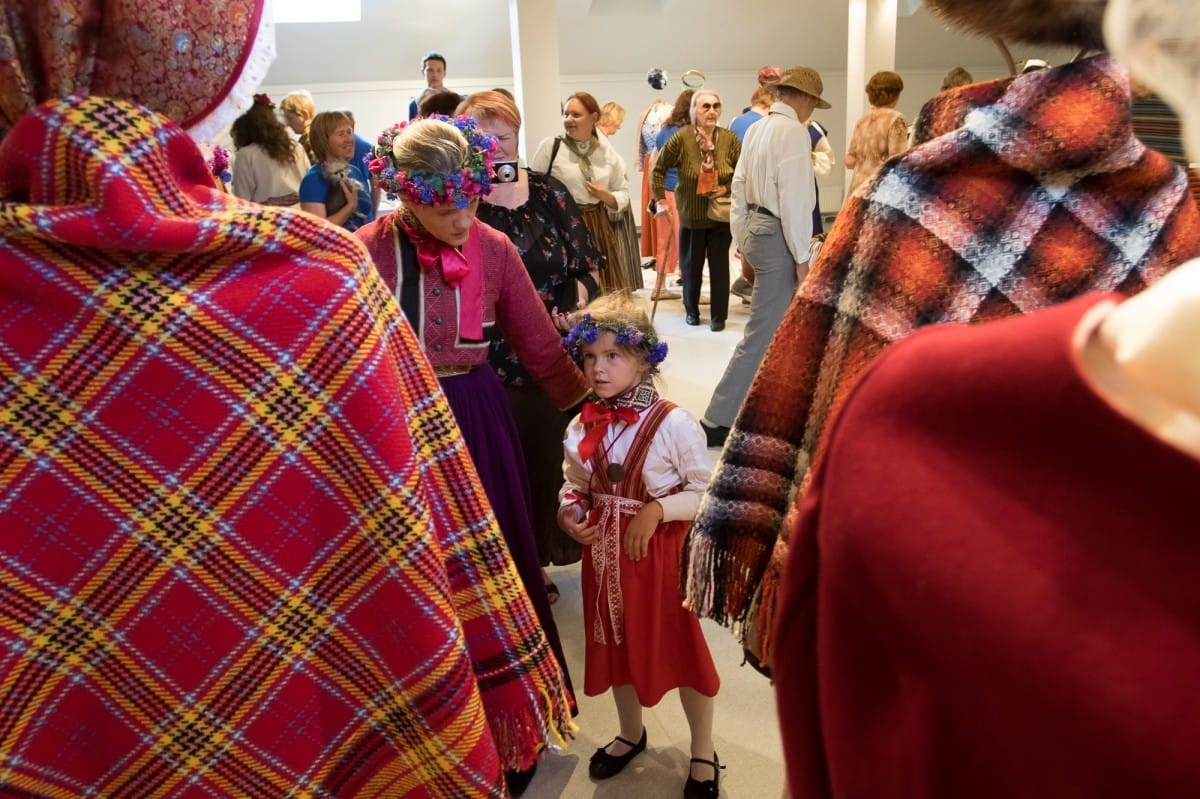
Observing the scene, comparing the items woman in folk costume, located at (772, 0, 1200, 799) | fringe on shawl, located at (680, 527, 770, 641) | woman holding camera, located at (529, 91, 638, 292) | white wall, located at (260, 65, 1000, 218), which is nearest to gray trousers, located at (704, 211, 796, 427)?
woman holding camera, located at (529, 91, 638, 292)

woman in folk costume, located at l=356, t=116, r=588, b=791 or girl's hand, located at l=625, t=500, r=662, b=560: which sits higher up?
woman in folk costume, located at l=356, t=116, r=588, b=791

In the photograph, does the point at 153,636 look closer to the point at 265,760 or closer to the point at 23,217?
the point at 265,760

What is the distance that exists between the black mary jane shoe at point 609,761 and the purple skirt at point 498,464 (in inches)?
8.6

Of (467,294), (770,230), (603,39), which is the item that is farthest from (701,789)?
(603,39)

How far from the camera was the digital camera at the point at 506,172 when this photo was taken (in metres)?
2.72

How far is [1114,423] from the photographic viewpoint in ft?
1.22

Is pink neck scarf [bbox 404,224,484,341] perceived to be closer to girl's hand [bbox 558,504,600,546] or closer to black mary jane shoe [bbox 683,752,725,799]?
girl's hand [bbox 558,504,600,546]

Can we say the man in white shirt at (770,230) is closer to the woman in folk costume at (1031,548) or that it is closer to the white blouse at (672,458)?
the white blouse at (672,458)

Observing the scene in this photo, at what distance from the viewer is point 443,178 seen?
196 centimetres

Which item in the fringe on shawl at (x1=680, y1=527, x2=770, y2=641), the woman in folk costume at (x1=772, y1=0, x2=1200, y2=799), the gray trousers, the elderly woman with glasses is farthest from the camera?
the elderly woman with glasses

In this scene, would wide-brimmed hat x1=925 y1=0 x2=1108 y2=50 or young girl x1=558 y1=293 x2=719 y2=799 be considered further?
young girl x1=558 y1=293 x2=719 y2=799

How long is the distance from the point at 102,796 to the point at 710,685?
130cm

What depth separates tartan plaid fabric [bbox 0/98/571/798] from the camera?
97 cm

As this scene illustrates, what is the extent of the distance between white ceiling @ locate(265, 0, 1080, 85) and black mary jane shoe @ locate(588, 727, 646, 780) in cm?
1014
